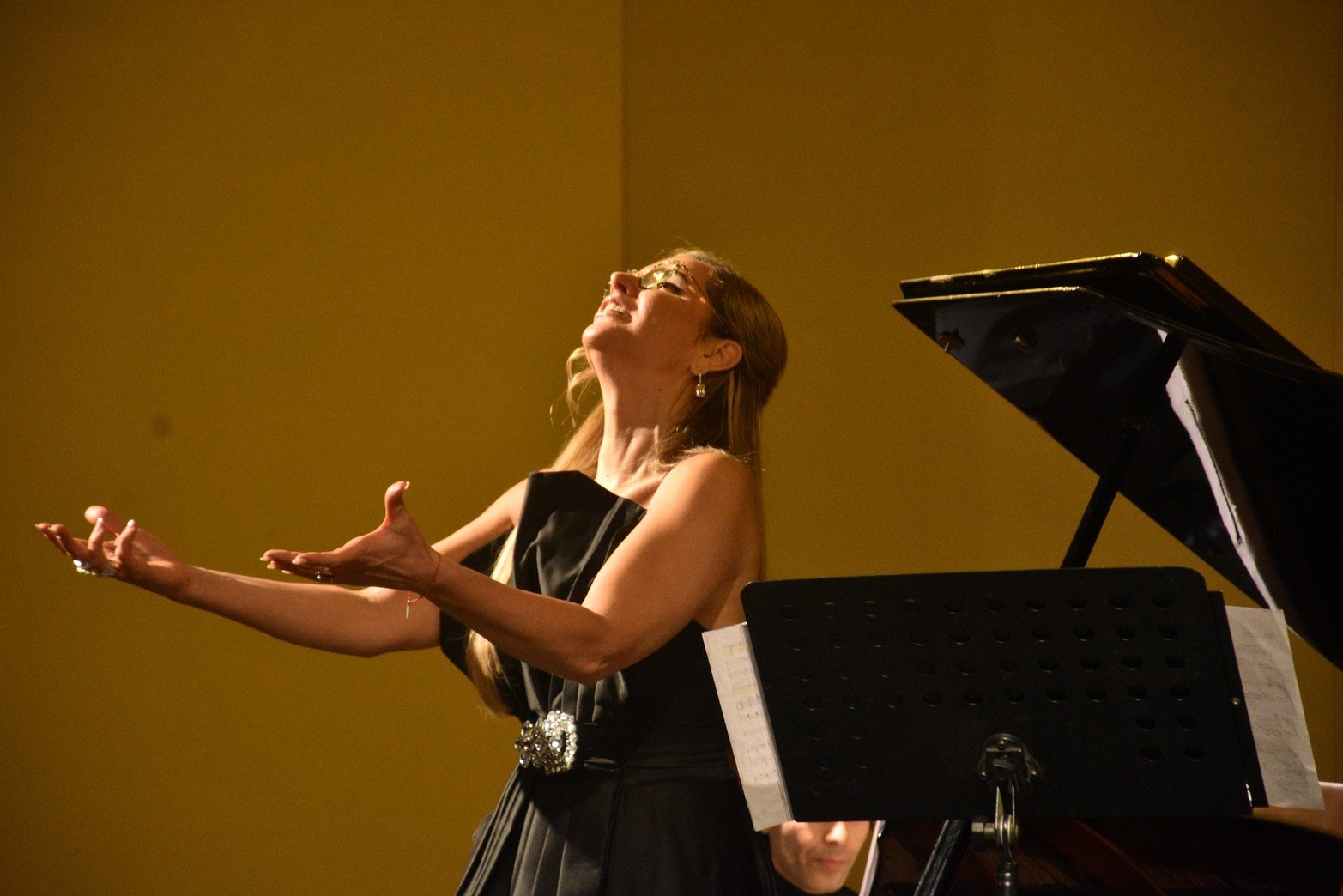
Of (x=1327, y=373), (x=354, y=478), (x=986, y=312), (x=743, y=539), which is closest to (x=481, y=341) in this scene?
(x=354, y=478)

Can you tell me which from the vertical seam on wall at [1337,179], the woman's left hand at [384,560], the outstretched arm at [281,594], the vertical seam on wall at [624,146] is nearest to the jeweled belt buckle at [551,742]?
the outstretched arm at [281,594]

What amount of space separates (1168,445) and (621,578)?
2.53ft

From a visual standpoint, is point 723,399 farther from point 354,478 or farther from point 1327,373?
point 354,478

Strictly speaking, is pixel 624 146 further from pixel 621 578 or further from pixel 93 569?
pixel 93 569

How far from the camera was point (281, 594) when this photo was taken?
196 cm

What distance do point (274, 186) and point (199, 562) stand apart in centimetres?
105

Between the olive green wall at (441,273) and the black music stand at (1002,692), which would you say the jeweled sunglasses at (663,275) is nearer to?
the black music stand at (1002,692)

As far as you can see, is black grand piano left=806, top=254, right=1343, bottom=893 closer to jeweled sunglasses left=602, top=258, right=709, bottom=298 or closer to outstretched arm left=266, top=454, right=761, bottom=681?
outstretched arm left=266, top=454, right=761, bottom=681

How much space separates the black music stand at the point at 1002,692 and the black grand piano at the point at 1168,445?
0.16 meters

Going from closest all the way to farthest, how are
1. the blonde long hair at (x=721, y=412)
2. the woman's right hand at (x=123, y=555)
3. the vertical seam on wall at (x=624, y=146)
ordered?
1. the woman's right hand at (x=123, y=555)
2. the blonde long hair at (x=721, y=412)
3. the vertical seam on wall at (x=624, y=146)

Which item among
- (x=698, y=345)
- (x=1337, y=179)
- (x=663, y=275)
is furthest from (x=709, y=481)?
(x=1337, y=179)

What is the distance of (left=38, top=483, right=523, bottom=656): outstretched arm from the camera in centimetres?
162

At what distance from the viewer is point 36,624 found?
332cm

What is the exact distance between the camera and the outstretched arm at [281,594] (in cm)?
162
